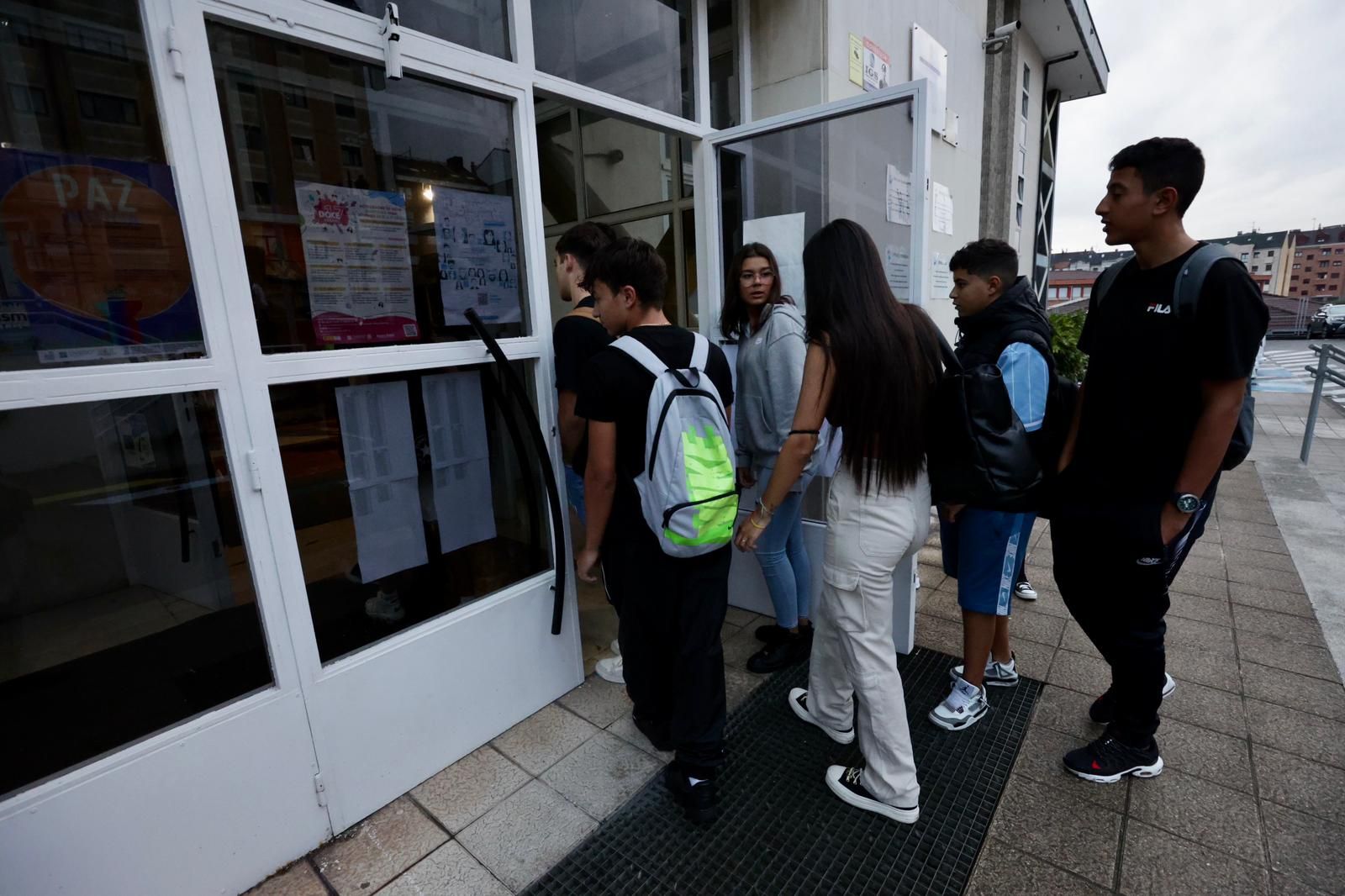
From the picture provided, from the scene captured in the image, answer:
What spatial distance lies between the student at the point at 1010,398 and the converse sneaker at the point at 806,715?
0.37m

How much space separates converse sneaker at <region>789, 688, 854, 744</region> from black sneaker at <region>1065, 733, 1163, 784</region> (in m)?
0.74

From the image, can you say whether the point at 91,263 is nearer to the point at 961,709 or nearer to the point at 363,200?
the point at 363,200

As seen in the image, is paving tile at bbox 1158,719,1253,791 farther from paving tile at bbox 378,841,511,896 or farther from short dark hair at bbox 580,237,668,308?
short dark hair at bbox 580,237,668,308

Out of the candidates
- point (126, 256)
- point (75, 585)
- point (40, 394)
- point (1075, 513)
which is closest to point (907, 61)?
point (1075, 513)

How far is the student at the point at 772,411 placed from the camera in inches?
101

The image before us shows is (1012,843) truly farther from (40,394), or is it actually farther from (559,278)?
(40,394)

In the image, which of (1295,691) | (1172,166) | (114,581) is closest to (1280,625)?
(1295,691)

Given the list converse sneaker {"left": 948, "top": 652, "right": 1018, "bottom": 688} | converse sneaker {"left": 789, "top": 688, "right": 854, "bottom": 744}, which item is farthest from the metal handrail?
converse sneaker {"left": 789, "top": 688, "right": 854, "bottom": 744}

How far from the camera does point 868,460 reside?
6.23 feet

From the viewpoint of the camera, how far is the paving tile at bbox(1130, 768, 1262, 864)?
1.87m

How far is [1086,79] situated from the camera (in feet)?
29.4

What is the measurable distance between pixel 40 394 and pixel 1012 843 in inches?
114

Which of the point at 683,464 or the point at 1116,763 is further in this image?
the point at 1116,763

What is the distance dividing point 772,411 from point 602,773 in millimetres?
1533
